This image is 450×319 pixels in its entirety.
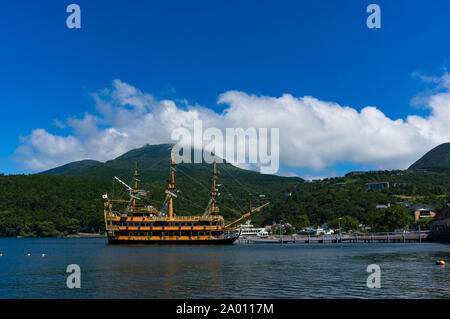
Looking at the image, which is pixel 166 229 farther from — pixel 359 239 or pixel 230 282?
A: pixel 230 282

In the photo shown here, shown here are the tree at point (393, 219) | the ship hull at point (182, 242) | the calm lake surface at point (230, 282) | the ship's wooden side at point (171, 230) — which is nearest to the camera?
the calm lake surface at point (230, 282)

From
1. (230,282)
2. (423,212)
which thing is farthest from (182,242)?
(423,212)

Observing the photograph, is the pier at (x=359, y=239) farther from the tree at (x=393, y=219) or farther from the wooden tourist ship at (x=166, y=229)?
the wooden tourist ship at (x=166, y=229)

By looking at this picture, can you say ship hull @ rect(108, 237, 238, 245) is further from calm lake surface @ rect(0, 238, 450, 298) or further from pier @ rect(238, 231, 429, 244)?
calm lake surface @ rect(0, 238, 450, 298)

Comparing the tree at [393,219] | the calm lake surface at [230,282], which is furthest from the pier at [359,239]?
the calm lake surface at [230,282]

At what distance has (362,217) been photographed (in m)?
177

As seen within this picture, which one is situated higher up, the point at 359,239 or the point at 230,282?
the point at 230,282

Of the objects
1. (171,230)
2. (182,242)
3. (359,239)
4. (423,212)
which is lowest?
(359,239)

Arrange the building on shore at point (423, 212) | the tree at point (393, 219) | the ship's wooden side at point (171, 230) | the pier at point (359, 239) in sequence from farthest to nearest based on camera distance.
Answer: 1. the building on shore at point (423, 212)
2. the tree at point (393, 219)
3. the ship's wooden side at point (171, 230)
4. the pier at point (359, 239)

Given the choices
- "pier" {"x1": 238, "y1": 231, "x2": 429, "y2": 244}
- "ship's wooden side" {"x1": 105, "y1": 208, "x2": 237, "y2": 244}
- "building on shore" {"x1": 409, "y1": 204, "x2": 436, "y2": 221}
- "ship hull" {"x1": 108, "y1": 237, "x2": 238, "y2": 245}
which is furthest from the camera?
"building on shore" {"x1": 409, "y1": 204, "x2": 436, "y2": 221}

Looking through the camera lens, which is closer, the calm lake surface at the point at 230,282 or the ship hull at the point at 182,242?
the calm lake surface at the point at 230,282

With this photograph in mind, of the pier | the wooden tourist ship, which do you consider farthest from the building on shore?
the wooden tourist ship

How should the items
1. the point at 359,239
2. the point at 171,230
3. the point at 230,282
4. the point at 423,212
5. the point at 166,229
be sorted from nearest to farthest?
1. the point at 230,282
2. the point at 166,229
3. the point at 171,230
4. the point at 359,239
5. the point at 423,212
